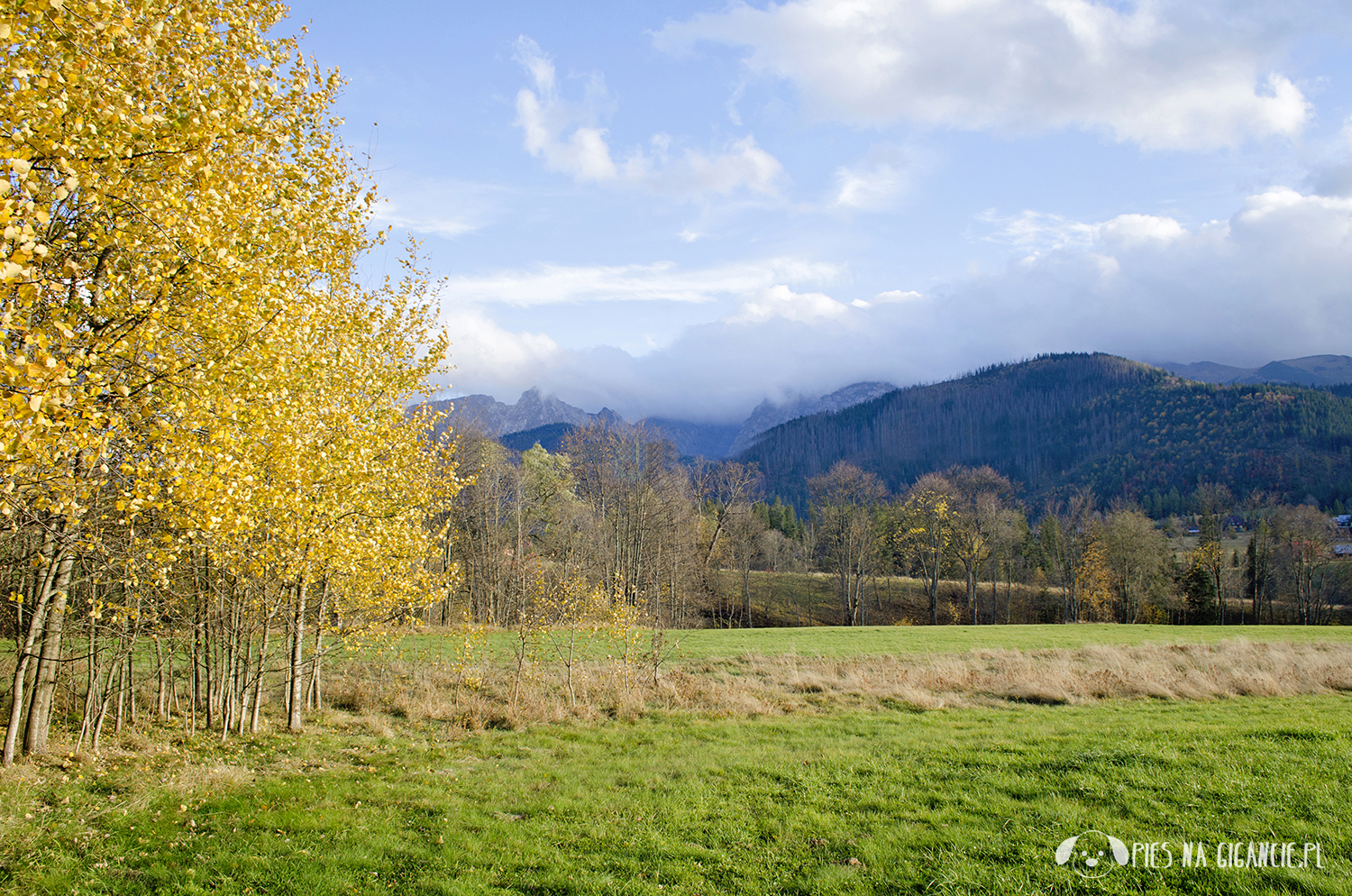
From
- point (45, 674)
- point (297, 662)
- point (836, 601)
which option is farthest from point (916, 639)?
point (45, 674)

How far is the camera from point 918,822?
314 inches

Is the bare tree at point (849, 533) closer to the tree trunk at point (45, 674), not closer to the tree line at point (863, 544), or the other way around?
the tree line at point (863, 544)

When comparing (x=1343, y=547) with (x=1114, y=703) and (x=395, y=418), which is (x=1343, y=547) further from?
(x=395, y=418)

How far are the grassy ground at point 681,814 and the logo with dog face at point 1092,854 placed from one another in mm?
160

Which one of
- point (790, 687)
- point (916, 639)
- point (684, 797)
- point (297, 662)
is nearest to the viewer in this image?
point (684, 797)

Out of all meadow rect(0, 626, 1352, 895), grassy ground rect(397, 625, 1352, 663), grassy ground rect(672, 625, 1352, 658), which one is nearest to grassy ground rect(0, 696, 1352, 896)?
meadow rect(0, 626, 1352, 895)

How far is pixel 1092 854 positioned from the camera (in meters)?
6.61

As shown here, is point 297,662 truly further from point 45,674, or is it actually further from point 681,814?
point 681,814

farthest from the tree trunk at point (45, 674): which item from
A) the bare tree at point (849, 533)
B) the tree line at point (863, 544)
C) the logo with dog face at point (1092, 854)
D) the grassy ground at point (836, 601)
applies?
the bare tree at point (849, 533)

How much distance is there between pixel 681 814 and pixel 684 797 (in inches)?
31.2

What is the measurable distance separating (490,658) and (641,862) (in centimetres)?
1578

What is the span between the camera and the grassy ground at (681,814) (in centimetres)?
641

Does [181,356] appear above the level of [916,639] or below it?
above

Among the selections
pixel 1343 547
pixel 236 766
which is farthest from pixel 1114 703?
pixel 1343 547
